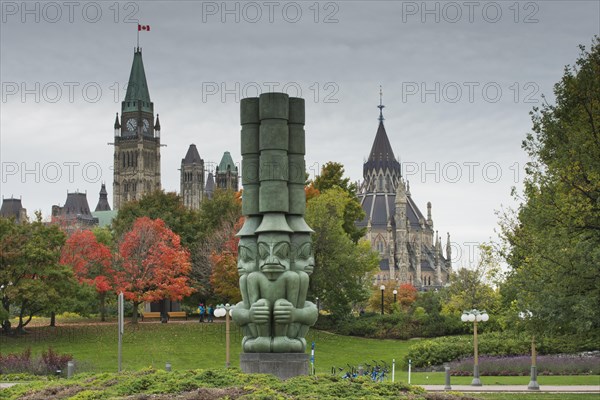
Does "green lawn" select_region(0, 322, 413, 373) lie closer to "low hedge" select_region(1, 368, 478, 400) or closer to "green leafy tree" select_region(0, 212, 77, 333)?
"green leafy tree" select_region(0, 212, 77, 333)

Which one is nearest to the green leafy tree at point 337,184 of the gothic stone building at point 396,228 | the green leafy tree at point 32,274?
the green leafy tree at point 32,274

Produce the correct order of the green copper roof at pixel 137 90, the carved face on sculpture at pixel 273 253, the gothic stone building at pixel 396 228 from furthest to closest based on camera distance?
the gothic stone building at pixel 396 228 → the green copper roof at pixel 137 90 → the carved face on sculpture at pixel 273 253

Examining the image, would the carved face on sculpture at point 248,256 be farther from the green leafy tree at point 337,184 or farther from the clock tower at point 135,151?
the clock tower at point 135,151

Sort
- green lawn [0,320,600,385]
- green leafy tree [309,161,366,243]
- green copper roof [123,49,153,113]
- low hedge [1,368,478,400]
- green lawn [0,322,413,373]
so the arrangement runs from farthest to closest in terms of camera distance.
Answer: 1. green copper roof [123,49,153,113]
2. green leafy tree [309,161,366,243]
3. green lawn [0,322,413,373]
4. green lawn [0,320,600,385]
5. low hedge [1,368,478,400]

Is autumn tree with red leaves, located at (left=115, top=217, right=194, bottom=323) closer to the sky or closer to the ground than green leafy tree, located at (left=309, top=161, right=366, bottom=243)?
closer to the ground

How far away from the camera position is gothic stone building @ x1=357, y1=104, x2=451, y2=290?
173375 mm

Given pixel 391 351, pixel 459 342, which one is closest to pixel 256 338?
pixel 459 342

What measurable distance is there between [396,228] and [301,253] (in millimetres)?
155988

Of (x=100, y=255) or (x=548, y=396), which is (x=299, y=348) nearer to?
(x=548, y=396)

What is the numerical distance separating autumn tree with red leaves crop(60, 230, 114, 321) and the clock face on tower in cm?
12676

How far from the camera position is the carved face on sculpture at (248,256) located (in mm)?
22875

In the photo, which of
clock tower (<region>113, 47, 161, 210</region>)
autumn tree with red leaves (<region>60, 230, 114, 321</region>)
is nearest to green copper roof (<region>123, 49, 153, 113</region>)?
clock tower (<region>113, 47, 161, 210</region>)

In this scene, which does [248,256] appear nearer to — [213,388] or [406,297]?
[213,388]

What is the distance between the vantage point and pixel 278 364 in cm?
2219
